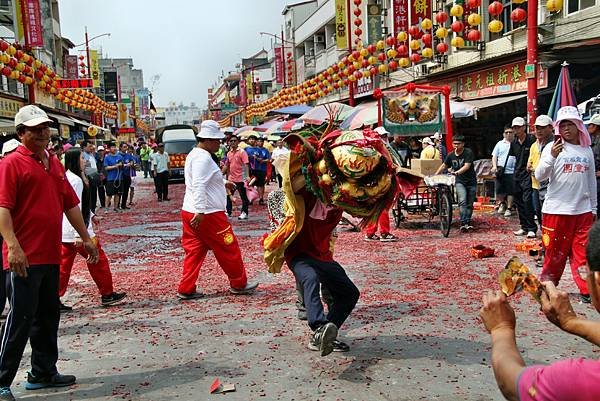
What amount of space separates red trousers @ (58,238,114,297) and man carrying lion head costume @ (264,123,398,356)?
7.79 ft

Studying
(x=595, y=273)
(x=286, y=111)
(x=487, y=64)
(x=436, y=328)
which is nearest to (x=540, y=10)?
(x=487, y=64)

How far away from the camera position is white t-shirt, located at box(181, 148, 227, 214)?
21.4 ft

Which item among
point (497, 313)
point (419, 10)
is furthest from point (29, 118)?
point (419, 10)

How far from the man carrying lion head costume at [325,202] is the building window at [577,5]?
12797 millimetres

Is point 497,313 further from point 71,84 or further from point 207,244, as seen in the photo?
point 71,84

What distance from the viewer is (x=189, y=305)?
6.61 metres

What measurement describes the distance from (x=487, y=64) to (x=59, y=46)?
41.5 metres

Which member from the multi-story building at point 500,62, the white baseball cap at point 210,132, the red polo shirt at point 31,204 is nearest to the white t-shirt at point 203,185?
the white baseball cap at point 210,132

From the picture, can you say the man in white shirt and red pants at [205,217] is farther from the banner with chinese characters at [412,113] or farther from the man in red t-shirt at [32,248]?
the banner with chinese characters at [412,113]

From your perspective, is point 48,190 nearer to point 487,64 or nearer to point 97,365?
point 97,365

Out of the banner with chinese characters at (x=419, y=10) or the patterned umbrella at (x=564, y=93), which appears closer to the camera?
the patterned umbrella at (x=564, y=93)

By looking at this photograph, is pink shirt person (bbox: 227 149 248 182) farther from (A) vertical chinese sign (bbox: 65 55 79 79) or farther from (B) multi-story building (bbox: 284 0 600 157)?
(A) vertical chinese sign (bbox: 65 55 79 79)

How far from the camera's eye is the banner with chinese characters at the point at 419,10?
20062 mm

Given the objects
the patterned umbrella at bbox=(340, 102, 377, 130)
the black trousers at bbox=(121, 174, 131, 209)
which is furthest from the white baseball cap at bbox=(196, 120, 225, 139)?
the black trousers at bbox=(121, 174, 131, 209)
